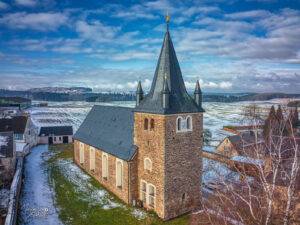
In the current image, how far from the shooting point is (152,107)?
25.3 metres

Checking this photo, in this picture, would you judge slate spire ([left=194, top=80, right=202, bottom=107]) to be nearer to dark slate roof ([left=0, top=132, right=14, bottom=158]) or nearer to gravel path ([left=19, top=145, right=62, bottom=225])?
gravel path ([left=19, top=145, right=62, bottom=225])

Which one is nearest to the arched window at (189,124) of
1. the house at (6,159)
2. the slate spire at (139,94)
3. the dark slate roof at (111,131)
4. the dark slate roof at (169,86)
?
the dark slate roof at (169,86)

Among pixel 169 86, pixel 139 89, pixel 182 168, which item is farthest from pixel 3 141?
pixel 182 168

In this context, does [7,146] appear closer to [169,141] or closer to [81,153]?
[81,153]

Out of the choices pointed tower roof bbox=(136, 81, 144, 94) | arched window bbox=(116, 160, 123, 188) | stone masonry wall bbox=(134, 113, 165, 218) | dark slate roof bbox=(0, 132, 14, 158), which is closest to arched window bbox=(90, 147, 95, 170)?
arched window bbox=(116, 160, 123, 188)

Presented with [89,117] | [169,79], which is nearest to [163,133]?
[169,79]

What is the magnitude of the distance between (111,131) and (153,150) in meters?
9.61

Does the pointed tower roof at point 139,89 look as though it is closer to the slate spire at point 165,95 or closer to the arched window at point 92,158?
the slate spire at point 165,95

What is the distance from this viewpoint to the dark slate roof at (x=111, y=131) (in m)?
29.4

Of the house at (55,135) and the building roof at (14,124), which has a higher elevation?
the building roof at (14,124)

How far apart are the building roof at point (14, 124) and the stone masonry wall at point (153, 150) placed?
33.4 m

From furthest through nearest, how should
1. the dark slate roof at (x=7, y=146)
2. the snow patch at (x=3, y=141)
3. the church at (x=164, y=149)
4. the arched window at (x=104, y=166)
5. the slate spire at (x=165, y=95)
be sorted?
the snow patch at (x=3, y=141)
the dark slate roof at (x=7, y=146)
the arched window at (x=104, y=166)
the church at (x=164, y=149)
the slate spire at (x=165, y=95)

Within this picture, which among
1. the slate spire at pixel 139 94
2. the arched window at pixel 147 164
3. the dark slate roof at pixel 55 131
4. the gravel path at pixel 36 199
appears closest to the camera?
the gravel path at pixel 36 199

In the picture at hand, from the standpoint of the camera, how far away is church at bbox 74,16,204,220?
80.3 feet
